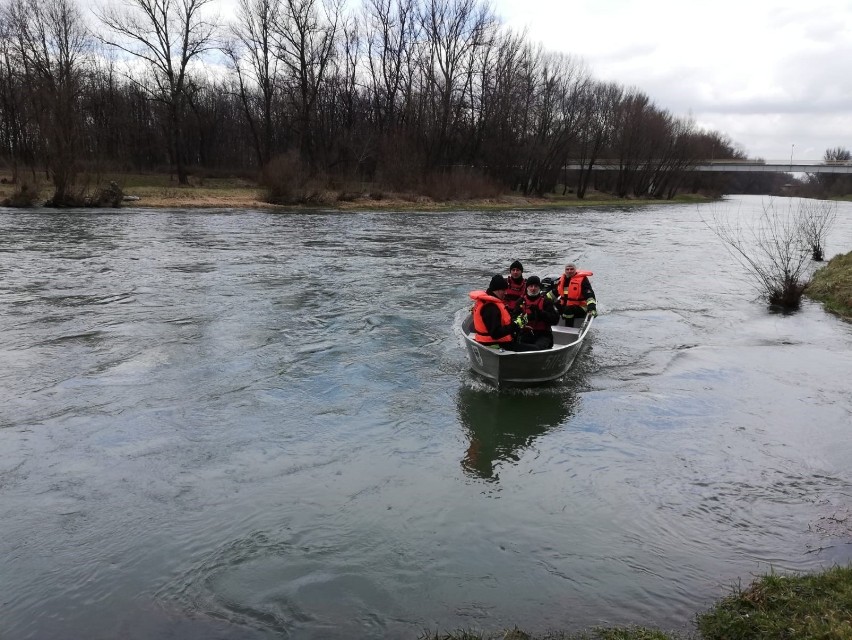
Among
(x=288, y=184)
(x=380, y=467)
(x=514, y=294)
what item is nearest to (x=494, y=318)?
(x=514, y=294)

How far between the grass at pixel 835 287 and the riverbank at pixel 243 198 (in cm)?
2441

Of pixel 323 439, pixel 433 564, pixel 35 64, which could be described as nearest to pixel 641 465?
pixel 433 564

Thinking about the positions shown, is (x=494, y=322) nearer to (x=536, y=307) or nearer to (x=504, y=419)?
(x=536, y=307)

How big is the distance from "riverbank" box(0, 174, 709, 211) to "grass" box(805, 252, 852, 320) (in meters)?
24.4

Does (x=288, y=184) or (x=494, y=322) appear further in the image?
(x=288, y=184)

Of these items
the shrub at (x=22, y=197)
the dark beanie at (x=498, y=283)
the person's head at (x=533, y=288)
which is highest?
the shrub at (x=22, y=197)

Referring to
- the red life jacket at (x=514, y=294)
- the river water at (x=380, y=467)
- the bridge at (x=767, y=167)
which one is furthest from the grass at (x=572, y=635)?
the bridge at (x=767, y=167)

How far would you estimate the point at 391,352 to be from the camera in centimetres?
982

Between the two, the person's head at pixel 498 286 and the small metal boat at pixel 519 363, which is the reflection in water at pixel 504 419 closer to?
the small metal boat at pixel 519 363

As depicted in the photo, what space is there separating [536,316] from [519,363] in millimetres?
1324

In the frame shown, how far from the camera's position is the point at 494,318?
7.99 meters

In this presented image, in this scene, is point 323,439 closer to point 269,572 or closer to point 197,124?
point 269,572

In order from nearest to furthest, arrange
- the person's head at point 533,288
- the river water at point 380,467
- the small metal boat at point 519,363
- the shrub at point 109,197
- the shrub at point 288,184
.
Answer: the river water at point 380,467, the small metal boat at point 519,363, the person's head at point 533,288, the shrub at point 109,197, the shrub at point 288,184

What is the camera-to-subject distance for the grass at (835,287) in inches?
525
